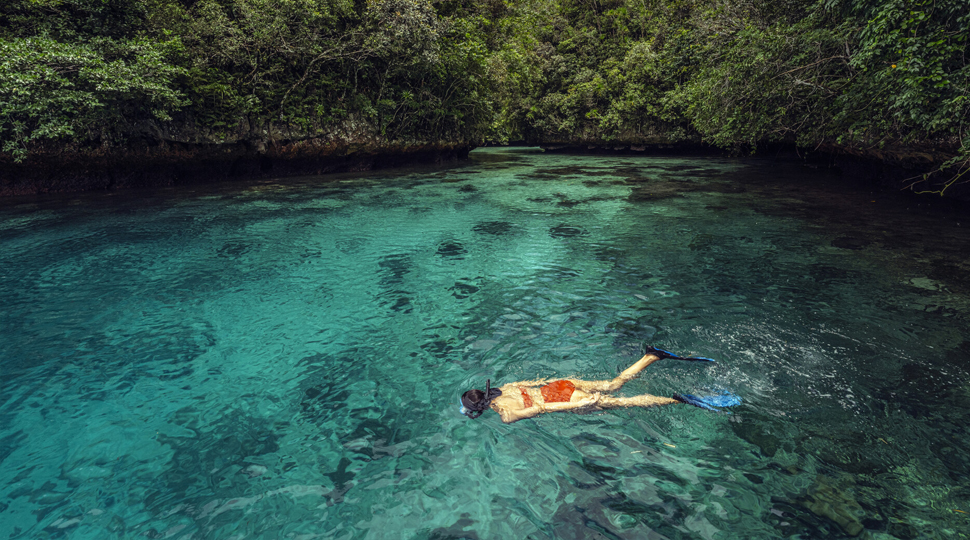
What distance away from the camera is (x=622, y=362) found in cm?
455

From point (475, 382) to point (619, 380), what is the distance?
144 cm

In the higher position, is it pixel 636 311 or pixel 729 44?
pixel 729 44

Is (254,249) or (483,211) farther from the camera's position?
(483,211)

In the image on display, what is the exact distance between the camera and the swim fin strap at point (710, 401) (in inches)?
145

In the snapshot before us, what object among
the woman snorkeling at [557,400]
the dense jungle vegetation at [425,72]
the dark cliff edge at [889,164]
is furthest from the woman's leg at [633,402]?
the dense jungle vegetation at [425,72]

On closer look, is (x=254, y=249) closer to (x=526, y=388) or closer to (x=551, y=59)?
(x=526, y=388)

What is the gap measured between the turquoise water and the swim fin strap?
0.09 meters

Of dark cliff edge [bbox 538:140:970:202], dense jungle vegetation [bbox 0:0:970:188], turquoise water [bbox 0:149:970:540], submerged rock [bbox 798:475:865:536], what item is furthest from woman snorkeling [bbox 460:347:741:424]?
dense jungle vegetation [bbox 0:0:970:188]

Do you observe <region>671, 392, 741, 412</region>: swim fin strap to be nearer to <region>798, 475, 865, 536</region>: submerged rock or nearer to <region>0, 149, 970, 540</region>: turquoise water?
<region>0, 149, 970, 540</region>: turquoise water

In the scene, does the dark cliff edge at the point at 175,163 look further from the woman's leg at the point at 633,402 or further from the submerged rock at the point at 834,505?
the submerged rock at the point at 834,505

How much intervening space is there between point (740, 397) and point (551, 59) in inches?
1411

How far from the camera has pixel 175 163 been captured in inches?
649

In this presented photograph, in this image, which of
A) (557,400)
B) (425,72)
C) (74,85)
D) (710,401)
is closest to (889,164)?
(710,401)

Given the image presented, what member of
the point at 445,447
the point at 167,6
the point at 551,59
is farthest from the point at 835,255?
the point at 551,59
